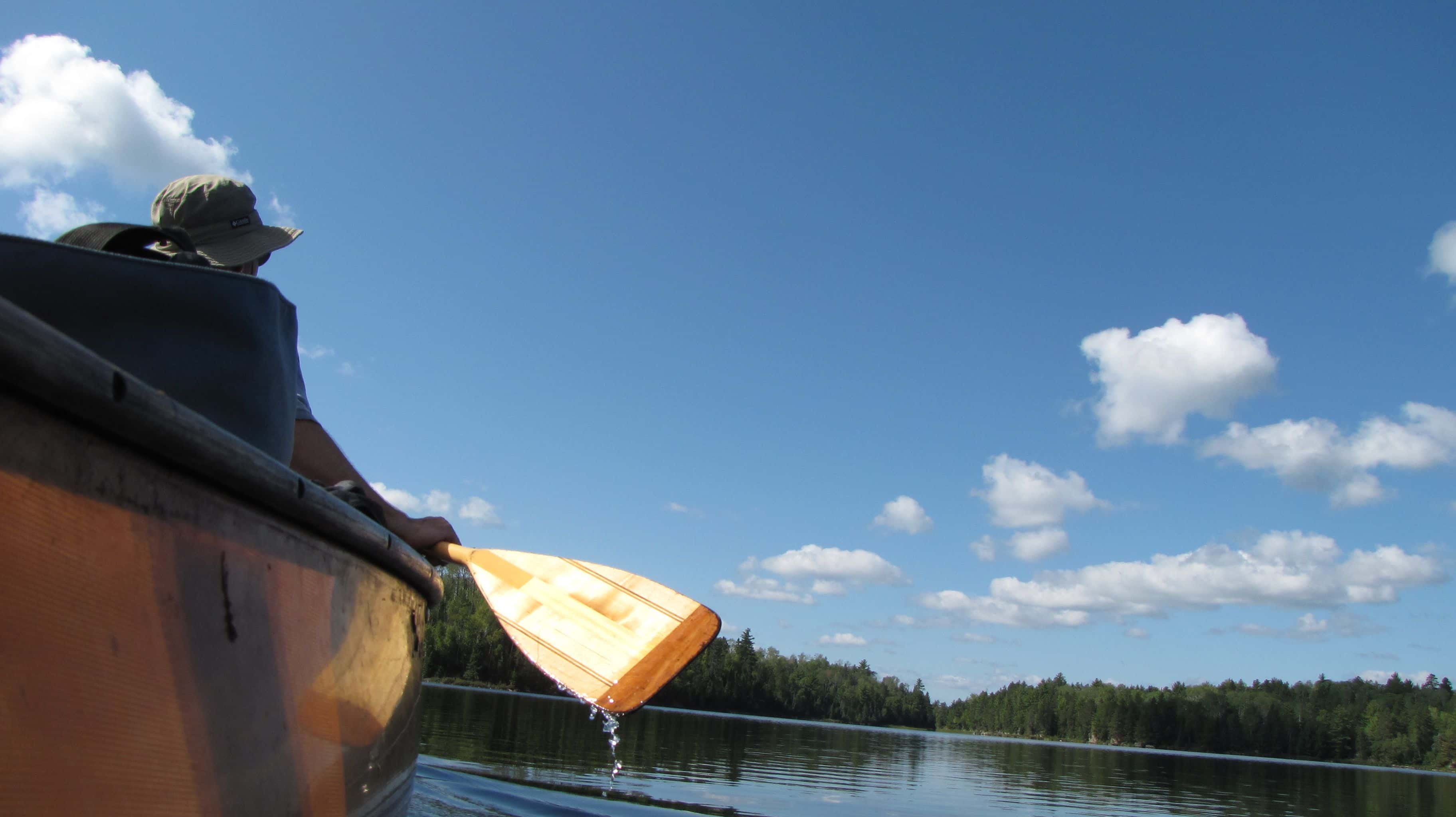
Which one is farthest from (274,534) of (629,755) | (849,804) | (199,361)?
(629,755)

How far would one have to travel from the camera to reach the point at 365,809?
9.13 feet

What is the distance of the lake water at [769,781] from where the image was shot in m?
9.52

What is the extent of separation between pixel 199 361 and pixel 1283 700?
186499mm

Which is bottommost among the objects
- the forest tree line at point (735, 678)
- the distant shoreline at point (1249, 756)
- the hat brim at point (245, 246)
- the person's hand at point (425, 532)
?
the distant shoreline at point (1249, 756)

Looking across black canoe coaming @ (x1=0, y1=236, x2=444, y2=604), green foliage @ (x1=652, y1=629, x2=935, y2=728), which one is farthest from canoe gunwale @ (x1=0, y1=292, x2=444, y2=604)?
green foliage @ (x1=652, y1=629, x2=935, y2=728)

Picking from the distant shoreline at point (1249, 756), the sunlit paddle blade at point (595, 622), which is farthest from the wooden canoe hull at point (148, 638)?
the distant shoreline at point (1249, 756)

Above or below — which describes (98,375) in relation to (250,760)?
above

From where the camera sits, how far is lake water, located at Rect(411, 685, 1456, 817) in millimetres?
9516

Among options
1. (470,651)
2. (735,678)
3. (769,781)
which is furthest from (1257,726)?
(769,781)

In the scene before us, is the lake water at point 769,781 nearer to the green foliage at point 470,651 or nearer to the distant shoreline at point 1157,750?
the green foliage at point 470,651

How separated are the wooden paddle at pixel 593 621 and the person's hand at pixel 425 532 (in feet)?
0.14

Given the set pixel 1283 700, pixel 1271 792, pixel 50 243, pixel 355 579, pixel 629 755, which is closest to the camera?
pixel 50 243

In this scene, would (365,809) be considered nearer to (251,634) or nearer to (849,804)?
(251,634)

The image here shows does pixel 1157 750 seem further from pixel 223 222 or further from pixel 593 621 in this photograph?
pixel 223 222
